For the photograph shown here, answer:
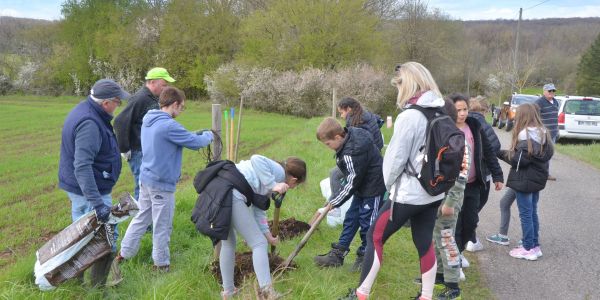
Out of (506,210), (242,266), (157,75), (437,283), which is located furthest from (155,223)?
(506,210)

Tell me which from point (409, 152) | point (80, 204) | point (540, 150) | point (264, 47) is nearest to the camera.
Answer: point (409, 152)

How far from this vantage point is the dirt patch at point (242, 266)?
13.9ft

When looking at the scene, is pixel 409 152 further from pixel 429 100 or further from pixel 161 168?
pixel 161 168

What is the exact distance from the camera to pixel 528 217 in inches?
196

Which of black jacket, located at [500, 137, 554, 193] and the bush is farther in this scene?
the bush

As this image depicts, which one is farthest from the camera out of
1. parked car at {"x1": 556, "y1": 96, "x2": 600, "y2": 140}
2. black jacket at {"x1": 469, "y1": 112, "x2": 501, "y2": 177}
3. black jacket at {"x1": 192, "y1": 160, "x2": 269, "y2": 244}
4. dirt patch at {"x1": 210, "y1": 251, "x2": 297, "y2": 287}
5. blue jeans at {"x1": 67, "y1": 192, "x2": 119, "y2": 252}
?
parked car at {"x1": 556, "y1": 96, "x2": 600, "y2": 140}

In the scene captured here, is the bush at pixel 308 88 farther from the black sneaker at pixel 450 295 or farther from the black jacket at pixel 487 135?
the black sneaker at pixel 450 295

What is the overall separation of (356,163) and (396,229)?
90 centimetres

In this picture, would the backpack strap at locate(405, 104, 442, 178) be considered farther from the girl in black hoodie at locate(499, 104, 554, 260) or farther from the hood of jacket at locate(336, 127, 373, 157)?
the girl in black hoodie at locate(499, 104, 554, 260)

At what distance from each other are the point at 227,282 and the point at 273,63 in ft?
100.0

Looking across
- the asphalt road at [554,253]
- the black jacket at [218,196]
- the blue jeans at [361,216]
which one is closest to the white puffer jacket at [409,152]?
the black jacket at [218,196]

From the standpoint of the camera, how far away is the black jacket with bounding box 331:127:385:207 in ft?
13.6

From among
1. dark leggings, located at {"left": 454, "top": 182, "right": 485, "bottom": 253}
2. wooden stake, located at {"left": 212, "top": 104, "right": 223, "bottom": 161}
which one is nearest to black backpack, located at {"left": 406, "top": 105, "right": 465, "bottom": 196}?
dark leggings, located at {"left": 454, "top": 182, "right": 485, "bottom": 253}

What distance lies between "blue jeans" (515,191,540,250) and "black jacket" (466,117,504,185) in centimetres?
51
